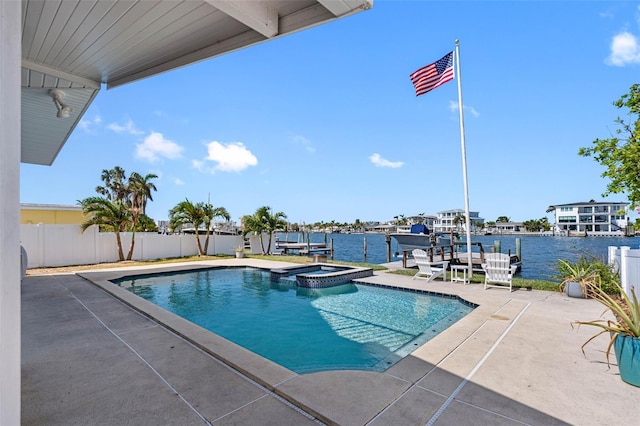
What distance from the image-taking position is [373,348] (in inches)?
207

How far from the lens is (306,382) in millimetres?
3199

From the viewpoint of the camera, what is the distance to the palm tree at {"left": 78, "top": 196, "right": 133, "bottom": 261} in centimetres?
1490

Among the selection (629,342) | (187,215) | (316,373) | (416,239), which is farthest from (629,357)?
(187,215)

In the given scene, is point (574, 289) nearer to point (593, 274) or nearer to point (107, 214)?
point (593, 274)

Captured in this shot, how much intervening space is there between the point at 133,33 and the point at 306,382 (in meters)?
4.08

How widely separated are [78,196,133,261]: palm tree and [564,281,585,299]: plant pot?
17.5 m

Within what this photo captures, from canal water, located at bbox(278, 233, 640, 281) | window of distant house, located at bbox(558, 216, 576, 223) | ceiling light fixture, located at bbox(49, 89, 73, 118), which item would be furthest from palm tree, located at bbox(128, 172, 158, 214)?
window of distant house, located at bbox(558, 216, 576, 223)

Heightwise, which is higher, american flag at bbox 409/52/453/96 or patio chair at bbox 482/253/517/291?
american flag at bbox 409/52/453/96

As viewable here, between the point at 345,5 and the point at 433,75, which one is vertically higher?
the point at 433,75

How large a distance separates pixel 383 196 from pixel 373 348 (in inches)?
1814

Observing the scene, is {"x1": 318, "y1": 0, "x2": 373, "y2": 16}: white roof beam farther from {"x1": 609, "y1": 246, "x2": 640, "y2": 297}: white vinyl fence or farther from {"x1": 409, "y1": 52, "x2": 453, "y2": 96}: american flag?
{"x1": 409, "y1": 52, "x2": 453, "y2": 96}: american flag

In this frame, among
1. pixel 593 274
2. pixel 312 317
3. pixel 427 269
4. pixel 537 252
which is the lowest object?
pixel 537 252

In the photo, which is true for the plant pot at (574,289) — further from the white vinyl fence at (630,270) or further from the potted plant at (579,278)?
the white vinyl fence at (630,270)

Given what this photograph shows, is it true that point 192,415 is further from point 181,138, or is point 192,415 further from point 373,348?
point 181,138
